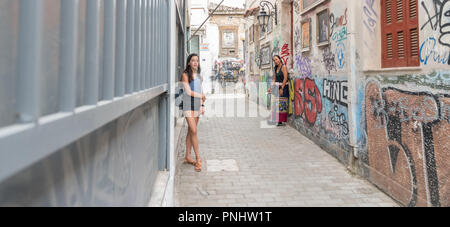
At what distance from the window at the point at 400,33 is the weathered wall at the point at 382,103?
0.15m

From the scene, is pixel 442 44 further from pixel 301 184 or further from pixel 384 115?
pixel 301 184

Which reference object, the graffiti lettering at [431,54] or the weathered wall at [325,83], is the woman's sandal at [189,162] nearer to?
the weathered wall at [325,83]

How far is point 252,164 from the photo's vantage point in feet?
17.7

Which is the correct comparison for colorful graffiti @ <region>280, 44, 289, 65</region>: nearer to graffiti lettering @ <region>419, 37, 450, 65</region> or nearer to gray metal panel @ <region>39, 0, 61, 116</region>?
graffiti lettering @ <region>419, 37, 450, 65</region>

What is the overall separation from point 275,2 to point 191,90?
259 inches

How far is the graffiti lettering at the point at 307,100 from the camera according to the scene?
649cm

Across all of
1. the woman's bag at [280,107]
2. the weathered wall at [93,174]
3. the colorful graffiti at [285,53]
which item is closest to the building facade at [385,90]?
the woman's bag at [280,107]

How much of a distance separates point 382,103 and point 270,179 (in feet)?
6.15

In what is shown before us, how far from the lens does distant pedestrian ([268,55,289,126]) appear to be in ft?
27.4

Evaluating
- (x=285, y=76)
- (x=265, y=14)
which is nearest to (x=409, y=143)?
(x=285, y=76)

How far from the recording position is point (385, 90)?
153 inches

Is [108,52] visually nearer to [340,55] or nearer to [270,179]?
[270,179]

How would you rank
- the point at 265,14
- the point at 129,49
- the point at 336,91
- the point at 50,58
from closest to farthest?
1. the point at 50,58
2. the point at 129,49
3. the point at 336,91
4. the point at 265,14
